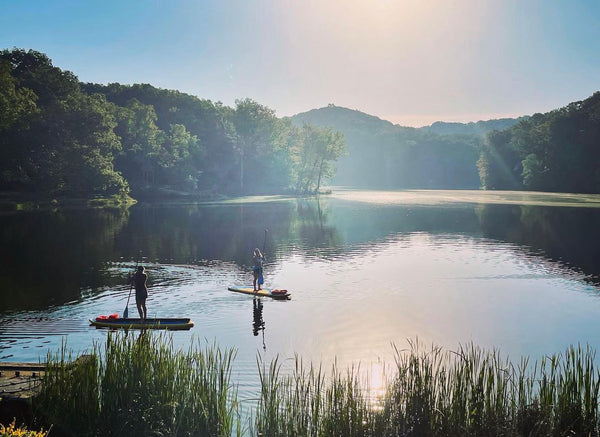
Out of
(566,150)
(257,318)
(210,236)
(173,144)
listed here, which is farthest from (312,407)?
(566,150)

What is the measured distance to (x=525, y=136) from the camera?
582 ft

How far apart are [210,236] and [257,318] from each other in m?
34.1

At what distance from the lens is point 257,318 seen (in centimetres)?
2823

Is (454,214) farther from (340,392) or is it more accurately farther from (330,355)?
(340,392)

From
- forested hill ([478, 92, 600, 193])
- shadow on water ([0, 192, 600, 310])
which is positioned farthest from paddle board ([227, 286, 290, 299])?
forested hill ([478, 92, 600, 193])

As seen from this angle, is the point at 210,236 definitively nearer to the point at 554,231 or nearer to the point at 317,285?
the point at 317,285

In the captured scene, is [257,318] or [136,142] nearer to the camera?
[257,318]

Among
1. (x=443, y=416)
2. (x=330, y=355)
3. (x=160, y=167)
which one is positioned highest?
(x=160, y=167)

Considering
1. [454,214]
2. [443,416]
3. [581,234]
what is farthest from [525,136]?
[443,416]

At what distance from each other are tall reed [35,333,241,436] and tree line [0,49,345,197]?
283 ft

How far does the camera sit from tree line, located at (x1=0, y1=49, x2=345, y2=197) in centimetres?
9444

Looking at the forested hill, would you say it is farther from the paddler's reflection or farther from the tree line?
the paddler's reflection

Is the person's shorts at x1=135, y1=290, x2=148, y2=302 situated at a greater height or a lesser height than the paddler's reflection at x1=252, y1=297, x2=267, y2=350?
greater

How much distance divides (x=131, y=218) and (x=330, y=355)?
63.0 meters
